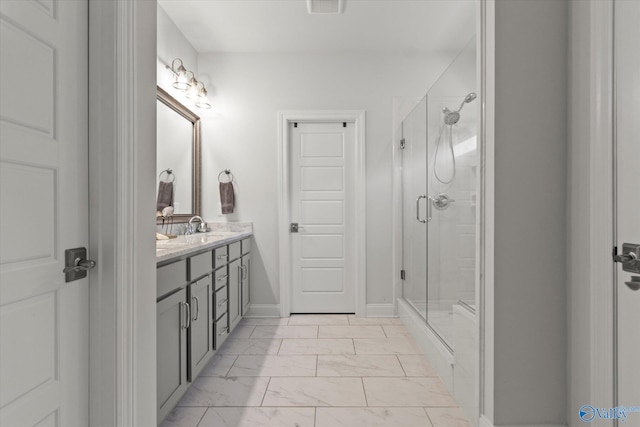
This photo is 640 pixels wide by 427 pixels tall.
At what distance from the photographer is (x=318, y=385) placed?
2143mm

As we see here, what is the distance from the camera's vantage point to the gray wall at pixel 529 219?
144 cm

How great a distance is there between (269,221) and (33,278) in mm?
2684

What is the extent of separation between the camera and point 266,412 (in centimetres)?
186

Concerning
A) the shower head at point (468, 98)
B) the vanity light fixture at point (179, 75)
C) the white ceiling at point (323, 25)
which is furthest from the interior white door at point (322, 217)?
the shower head at point (468, 98)

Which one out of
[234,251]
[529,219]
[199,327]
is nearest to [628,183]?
[529,219]

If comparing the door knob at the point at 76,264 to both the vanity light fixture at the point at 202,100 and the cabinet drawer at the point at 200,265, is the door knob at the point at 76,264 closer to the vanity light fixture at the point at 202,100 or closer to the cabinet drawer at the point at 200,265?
the cabinet drawer at the point at 200,265

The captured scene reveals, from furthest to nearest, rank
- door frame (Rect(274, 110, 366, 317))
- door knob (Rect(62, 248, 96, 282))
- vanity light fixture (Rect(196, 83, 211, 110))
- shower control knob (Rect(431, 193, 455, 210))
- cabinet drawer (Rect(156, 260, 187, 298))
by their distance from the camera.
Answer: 1. door frame (Rect(274, 110, 366, 317))
2. vanity light fixture (Rect(196, 83, 211, 110))
3. shower control knob (Rect(431, 193, 455, 210))
4. cabinet drawer (Rect(156, 260, 187, 298))
5. door knob (Rect(62, 248, 96, 282))

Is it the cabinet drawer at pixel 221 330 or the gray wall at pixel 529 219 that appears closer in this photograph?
the gray wall at pixel 529 219

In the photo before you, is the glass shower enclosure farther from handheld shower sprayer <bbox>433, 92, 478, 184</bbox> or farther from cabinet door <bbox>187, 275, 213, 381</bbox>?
cabinet door <bbox>187, 275, 213, 381</bbox>

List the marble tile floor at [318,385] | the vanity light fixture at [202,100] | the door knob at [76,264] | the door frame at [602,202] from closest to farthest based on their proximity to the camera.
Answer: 1. the door knob at [76,264]
2. the door frame at [602,202]
3. the marble tile floor at [318,385]
4. the vanity light fixture at [202,100]

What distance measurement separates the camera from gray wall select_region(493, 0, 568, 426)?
56.7 inches

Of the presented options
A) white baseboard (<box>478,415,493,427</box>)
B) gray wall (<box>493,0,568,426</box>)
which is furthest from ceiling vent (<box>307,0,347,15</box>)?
white baseboard (<box>478,415,493,427</box>)

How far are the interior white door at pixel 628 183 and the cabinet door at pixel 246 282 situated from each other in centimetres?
260

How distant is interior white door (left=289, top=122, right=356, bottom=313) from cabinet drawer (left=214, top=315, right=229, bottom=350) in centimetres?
110
